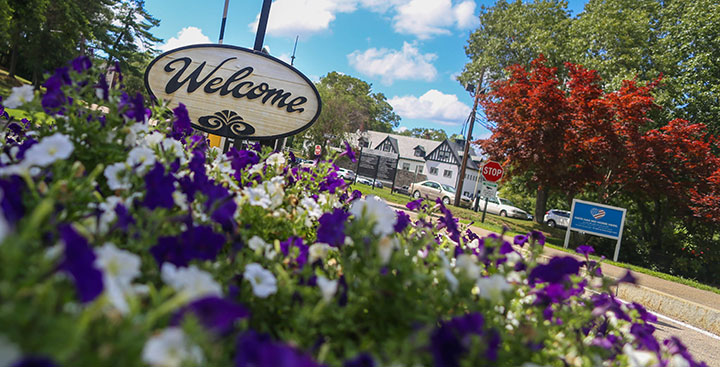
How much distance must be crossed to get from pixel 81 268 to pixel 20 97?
116 cm

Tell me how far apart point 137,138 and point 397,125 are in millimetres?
86327

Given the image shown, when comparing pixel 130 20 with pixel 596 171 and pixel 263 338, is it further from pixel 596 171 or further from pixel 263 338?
pixel 263 338

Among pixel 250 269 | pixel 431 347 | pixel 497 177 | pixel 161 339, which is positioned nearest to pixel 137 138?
pixel 250 269

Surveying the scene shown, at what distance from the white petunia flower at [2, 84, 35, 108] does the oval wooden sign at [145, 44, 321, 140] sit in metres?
2.11

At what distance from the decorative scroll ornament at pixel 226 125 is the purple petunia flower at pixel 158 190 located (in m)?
2.60

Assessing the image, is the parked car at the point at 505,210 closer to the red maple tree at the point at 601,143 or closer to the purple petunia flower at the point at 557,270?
the red maple tree at the point at 601,143

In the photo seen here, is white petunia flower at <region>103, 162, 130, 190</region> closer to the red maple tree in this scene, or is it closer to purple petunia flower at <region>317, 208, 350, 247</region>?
purple petunia flower at <region>317, 208, 350, 247</region>

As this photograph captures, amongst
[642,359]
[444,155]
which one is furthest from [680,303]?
[444,155]

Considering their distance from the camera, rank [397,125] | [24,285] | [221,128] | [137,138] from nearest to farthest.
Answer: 1. [24,285]
2. [137,138]
3. [221,128]
4. [397,125]

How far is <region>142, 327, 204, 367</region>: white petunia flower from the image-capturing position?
0.55 m

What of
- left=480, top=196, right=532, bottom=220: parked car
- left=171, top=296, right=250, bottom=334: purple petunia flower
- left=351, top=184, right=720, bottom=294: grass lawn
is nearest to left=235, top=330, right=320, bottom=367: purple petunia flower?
left=171, top=296, right=250, bottom=334: purple petunia flower

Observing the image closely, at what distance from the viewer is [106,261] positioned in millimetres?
659

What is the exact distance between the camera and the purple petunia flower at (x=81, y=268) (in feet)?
1.84

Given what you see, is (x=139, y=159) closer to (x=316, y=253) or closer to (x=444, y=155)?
(x=316, y=253)
